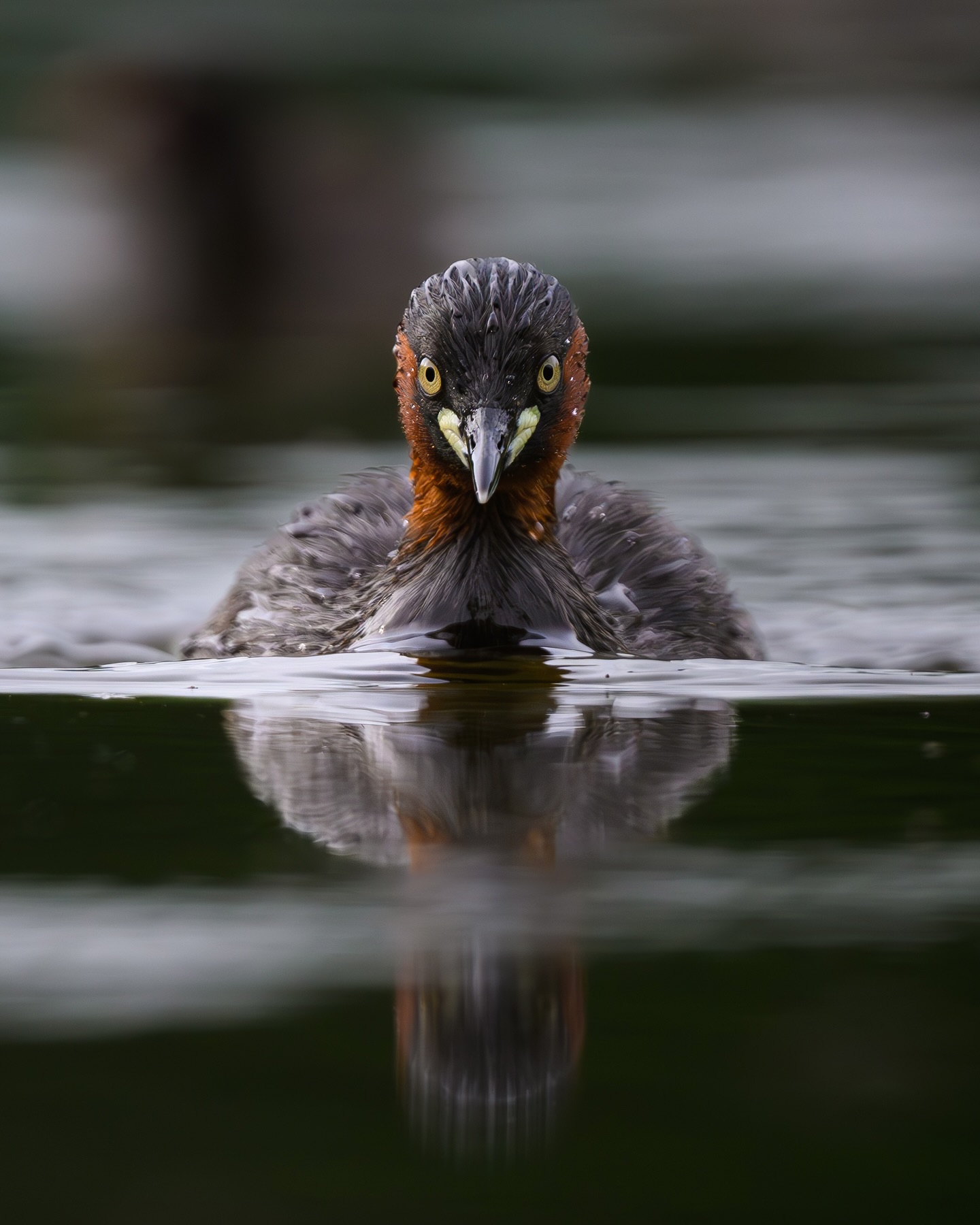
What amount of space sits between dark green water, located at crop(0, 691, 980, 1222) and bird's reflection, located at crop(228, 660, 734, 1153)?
20mm

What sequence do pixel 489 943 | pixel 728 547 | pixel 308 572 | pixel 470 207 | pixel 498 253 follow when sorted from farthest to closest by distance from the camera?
pixel 470 207 < pixel 498 253 < pixel 728 547 < pixel 308 572 < pixel 489 943

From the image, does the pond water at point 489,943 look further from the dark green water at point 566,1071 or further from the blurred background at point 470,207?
the blurred background at point 470,207

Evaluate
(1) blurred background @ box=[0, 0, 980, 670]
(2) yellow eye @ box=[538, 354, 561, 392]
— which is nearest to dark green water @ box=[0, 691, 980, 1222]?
(2) yellow eye @ box=[538, 354, 561, 392]

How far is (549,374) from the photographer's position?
6.51 meters

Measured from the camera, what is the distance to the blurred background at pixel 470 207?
13148mm

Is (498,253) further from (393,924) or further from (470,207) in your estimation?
(393,924)

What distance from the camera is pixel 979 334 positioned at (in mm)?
15805

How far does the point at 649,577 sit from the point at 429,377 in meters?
1.52

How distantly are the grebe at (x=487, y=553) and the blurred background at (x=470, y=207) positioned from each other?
352 cm

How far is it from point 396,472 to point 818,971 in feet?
18.3

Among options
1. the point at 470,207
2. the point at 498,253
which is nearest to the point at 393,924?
the point at 498,253

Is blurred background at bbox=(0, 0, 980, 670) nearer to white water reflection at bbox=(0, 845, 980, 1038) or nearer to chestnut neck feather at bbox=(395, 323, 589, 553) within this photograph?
chestnut neck feather at bbox=(395, 323, 589, 553)

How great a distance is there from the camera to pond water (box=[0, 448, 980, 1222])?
96.2 inches

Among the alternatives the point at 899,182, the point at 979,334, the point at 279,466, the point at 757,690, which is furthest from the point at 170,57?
the point at 757,690
